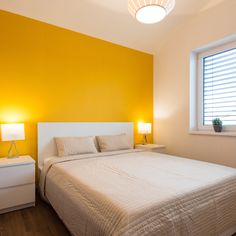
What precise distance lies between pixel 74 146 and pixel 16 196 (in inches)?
34.7

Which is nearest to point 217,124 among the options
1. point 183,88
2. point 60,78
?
point 183,88

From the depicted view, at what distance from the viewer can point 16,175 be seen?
6.94 feet

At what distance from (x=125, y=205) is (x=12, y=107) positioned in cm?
207

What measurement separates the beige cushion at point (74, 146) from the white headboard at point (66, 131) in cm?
13

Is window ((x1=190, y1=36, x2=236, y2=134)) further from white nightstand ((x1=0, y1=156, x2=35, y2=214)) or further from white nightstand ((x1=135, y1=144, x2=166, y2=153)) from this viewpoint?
white nightstand ((x1=0, y1=156, x2=35, y2=214))

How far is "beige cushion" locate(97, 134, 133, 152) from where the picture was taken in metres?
2.88

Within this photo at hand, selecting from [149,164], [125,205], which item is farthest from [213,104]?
[125,205]

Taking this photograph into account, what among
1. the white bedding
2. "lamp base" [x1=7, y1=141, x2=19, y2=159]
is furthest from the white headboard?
the white bedding

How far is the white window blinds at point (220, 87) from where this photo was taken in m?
2.73

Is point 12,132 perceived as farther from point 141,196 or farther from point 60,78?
point 141,196

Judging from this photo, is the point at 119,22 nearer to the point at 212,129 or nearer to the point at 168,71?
the point at 168,71

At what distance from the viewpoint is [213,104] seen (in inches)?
117

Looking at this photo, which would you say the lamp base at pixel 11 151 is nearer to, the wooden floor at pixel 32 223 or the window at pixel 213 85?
the wooden floor at pixel 32 223

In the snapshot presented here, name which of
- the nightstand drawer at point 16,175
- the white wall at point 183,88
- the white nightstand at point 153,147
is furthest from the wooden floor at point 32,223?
the white wall at point 183,88
